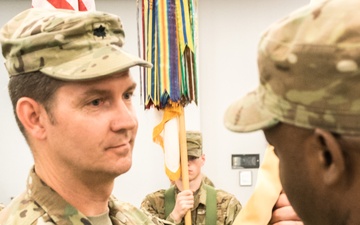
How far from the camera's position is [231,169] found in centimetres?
447

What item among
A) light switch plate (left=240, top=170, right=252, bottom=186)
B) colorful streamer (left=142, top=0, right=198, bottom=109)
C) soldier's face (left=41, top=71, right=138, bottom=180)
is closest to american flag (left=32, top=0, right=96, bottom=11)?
colorful streamer (left=142, top=0, right=198, bottom=109)

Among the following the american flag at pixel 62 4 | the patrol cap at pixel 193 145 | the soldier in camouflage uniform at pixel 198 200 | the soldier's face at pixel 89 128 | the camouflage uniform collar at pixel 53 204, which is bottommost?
the soldier in camouflage uniform at pixel 198 200

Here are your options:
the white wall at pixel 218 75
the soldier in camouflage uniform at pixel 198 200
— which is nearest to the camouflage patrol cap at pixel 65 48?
the soldier in camouflage uniform at pixel 198 200

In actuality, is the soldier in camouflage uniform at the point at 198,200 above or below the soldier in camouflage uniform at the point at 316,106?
below

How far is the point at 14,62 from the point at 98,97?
0.20 meters

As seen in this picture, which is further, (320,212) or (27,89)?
(27,89)

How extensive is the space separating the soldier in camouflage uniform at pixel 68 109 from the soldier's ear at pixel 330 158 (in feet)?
1.89

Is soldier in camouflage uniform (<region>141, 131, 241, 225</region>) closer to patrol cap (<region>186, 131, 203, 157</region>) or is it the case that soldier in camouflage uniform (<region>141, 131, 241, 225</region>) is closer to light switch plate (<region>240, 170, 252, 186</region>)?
patrol cap (<region>186, 131, 203, 157</region>)

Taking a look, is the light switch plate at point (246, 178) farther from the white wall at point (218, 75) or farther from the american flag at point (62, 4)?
the american flag at point (62, 4)

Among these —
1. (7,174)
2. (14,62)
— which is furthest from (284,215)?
(7,174)

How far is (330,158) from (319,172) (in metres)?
0.03

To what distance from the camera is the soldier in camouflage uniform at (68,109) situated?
4.21ft

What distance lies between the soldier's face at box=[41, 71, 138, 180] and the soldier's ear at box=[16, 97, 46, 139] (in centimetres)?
2

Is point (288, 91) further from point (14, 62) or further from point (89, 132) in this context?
point (14, 62)
